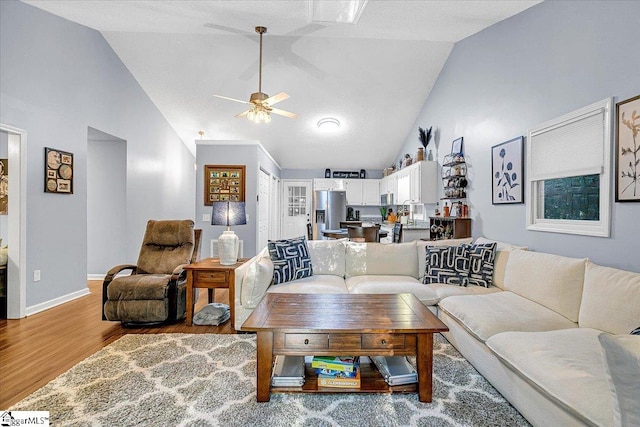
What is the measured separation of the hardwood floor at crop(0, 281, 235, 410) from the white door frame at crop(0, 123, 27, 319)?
22 cm

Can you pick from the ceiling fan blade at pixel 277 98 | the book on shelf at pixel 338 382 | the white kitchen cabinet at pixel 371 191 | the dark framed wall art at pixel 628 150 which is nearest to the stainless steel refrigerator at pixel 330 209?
the white kitchen cabinet at pixel 371 191

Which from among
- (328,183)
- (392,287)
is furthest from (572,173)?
(328,183)

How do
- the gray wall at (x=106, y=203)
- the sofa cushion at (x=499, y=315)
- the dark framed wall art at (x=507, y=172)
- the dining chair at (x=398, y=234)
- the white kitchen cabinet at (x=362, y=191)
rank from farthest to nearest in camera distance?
the white kitchen cabinet at (x=362, y=191) → the dining chair at (x=398, y=234) → the gray wall at (x=106, y=203) → the dark framed wall art at (x=507, y=172) → the sofa cushion at (x=499, y=315)

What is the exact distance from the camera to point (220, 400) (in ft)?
6.18

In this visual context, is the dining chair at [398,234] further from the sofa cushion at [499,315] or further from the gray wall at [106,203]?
the gray wall at [106,203]

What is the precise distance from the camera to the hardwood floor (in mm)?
2104

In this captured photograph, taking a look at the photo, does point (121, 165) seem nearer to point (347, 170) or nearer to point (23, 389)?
point (23, 389)

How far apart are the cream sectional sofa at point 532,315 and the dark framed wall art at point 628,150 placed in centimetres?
54

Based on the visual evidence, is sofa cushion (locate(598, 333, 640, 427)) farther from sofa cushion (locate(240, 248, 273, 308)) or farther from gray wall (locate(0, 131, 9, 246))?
gray wall (locate(0, 131, 9, 246))

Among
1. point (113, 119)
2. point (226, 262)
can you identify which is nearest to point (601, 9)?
point (226, 262)

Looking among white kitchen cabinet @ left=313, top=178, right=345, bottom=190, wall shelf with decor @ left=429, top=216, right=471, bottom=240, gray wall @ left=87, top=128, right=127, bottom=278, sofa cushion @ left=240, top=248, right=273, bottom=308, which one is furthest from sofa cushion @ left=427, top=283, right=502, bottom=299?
white kitchen cabinet @ left=313, top=178, right=345, bottom=190

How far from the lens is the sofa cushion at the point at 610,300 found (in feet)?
5.78

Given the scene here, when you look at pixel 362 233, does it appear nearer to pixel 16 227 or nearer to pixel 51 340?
pixel 51 340

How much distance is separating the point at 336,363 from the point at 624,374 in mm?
1351
